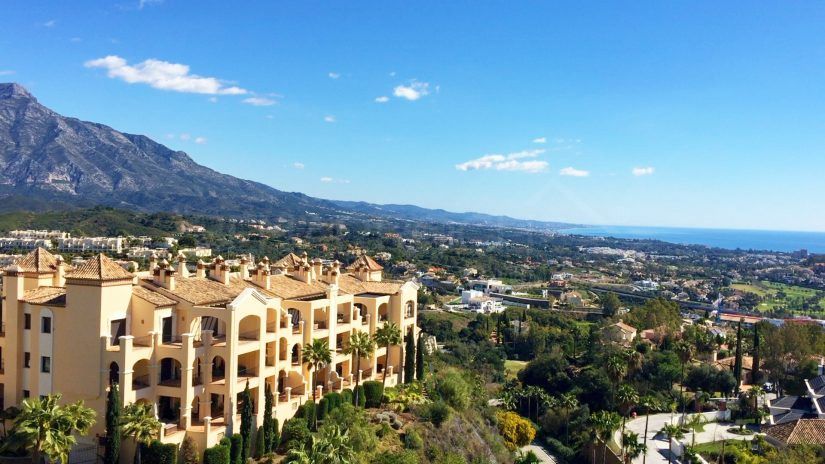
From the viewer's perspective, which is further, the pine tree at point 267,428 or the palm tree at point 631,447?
the palm tree at point 631,447

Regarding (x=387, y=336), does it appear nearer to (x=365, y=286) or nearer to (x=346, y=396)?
(x=346, y=396)

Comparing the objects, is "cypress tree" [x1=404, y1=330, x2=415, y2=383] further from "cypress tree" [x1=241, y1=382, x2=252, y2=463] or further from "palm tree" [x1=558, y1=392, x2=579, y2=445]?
"palm tree" [x1=558, y1=392, x2=579, y2=445]

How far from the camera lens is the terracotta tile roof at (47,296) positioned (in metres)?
29.7

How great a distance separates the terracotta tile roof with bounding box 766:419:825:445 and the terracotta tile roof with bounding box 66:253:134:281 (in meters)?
42.4

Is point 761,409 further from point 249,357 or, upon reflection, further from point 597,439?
point 249,357

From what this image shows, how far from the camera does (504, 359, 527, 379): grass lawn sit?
250 feet

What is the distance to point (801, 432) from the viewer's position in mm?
43906

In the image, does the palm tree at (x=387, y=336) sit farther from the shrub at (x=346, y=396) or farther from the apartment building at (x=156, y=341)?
the apartment building at (x=156, y=341)

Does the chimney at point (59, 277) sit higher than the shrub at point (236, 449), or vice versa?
the chimney at point (59, 277)

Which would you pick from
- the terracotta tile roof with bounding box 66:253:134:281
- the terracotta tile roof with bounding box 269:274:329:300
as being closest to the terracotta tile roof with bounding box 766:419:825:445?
the terracotta tile roof with bounding box 269:274:329:300

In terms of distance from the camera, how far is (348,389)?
3903 cm

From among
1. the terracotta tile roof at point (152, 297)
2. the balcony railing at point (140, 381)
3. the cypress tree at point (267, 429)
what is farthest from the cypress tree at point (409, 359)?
the balcony railing at point (140, 381)

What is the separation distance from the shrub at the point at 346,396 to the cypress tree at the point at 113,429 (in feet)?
43.9

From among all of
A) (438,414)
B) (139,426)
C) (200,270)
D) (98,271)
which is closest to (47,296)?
(98,271)
